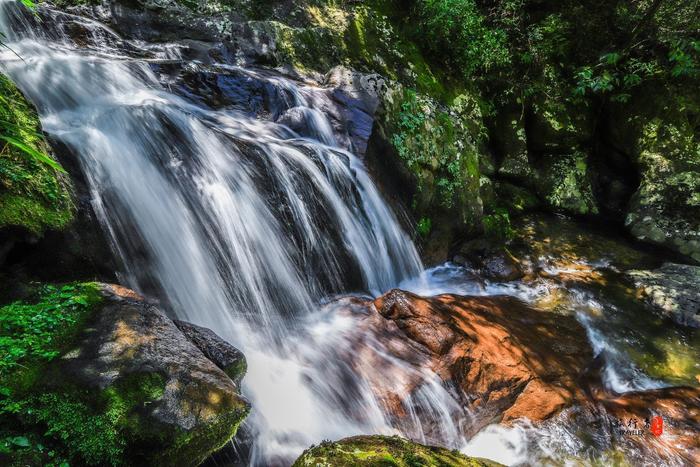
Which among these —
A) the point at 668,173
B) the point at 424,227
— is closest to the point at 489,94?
the point at 668,173

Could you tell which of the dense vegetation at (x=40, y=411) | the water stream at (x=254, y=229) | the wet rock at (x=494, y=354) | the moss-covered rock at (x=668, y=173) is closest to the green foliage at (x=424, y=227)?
the water stream at (x=254, y=229)

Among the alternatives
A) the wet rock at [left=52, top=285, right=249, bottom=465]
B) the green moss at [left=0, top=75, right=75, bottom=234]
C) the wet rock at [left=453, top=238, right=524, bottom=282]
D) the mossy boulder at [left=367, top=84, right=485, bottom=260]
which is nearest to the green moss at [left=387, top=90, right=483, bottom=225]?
the mossy boulder at [left=367, top=84, right=485, bottom=260]

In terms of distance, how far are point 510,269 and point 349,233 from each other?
301 cm

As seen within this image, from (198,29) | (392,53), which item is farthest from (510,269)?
(198,29)

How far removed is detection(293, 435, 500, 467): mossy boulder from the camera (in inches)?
67.9

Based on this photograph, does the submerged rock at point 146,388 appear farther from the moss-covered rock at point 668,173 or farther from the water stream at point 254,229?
the moss-covered rock at point 668,173

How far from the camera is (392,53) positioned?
329 inches

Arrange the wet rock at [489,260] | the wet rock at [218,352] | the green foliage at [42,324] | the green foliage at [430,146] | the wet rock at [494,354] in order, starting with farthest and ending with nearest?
the wet rock at [489,260]
the green foliage at [430,146]
the wet rock at [494,354]
the wet rock at [218,352]
the green foliage at [42,324]

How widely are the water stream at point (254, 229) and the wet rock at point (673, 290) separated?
1.72 metres

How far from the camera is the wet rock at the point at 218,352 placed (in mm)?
2533

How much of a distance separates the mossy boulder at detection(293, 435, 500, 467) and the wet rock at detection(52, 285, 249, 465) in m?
→ 0.49

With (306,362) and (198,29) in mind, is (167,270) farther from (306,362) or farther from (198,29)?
(198,29)

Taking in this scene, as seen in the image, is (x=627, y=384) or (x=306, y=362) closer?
(x=306, y=362)

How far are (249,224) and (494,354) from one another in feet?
9.43
